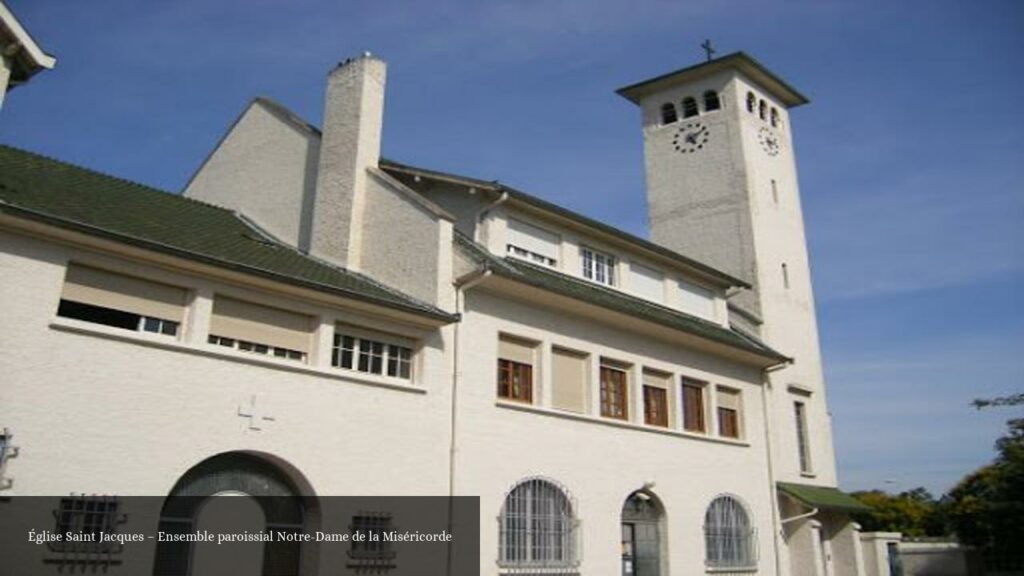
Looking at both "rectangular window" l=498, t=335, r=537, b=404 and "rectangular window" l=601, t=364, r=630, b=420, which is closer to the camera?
"rectangular window" l=498, t=335, r=537, b=404

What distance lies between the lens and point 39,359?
10.6 meters

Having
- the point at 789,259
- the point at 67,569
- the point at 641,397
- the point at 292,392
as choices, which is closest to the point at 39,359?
the point at 67,569

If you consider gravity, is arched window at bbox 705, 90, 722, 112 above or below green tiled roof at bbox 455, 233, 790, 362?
above

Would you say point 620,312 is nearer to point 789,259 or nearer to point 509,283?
point 509,283

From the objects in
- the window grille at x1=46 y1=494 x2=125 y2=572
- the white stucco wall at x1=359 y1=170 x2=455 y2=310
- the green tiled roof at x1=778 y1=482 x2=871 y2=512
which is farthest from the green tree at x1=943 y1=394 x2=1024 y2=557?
the window grille at x1=46 y1=494 x2=125 y2=572

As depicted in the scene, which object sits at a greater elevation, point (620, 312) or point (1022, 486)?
point (620, 312)

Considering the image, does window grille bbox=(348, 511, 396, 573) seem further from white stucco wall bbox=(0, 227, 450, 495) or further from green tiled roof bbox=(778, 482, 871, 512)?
green tiled roof bbox=(778, 482, 871, 512)

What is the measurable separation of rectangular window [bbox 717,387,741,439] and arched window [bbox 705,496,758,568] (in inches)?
70.5

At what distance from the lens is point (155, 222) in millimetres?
13680

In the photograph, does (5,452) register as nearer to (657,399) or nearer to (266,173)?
(266,173)

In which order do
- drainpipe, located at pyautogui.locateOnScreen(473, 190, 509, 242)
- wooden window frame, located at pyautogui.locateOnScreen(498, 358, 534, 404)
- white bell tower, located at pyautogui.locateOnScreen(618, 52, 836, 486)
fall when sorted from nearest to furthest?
wooden window frame, located at pyautogui.locateOnScreen(498, 358, 534, 404) → drainpipe, located at pyautogui.locateOnScreen(473, 190, 509, 242) → white bell tower, located at pyautogui.locateOnScreen(618, 52, 836, 486)

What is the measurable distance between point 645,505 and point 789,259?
39.9 feet

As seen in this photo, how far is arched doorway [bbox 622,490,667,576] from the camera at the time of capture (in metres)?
18.1

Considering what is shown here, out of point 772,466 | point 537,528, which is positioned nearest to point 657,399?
point 772,466
